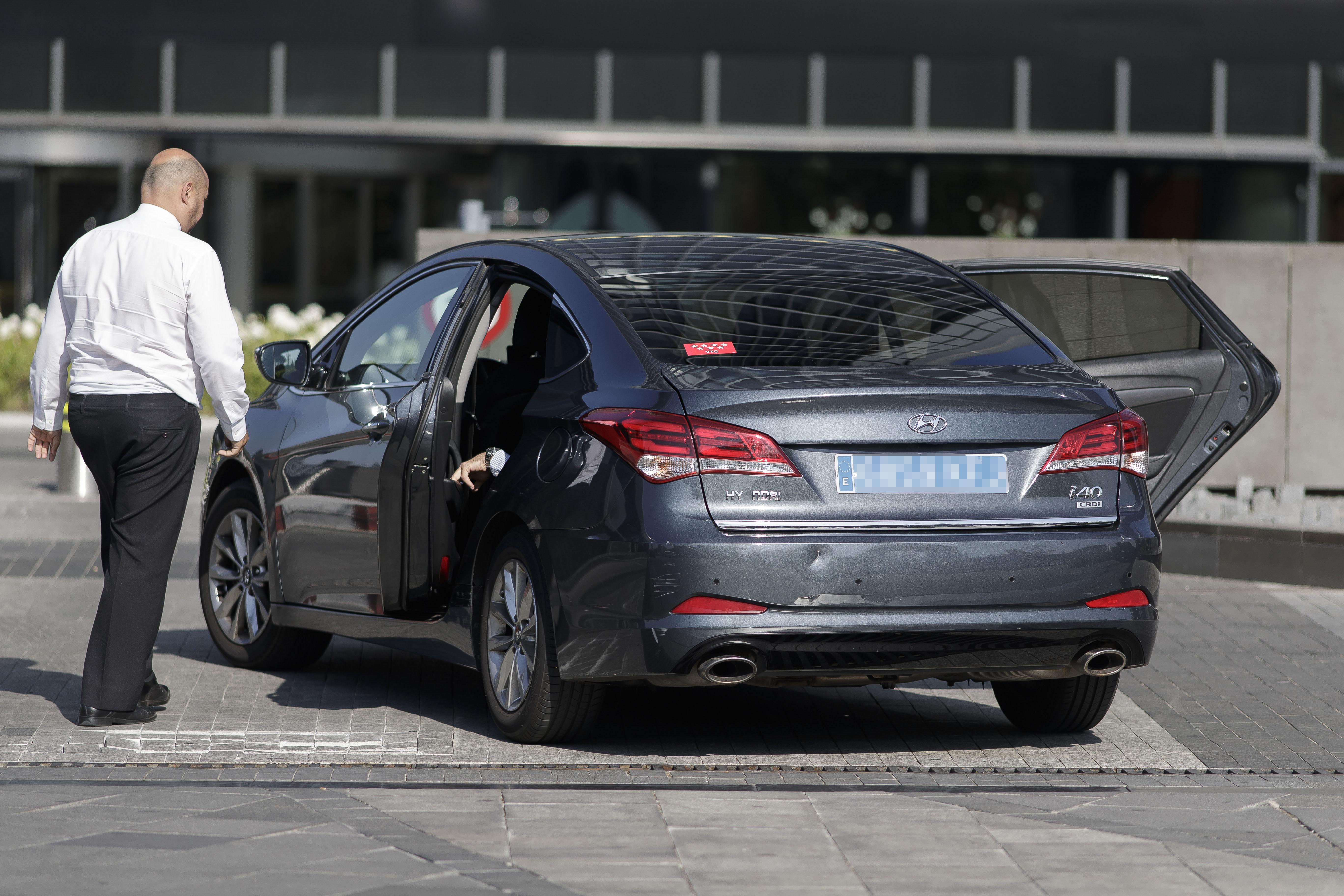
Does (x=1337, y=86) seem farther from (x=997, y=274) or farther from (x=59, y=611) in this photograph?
(x=59, y=611)

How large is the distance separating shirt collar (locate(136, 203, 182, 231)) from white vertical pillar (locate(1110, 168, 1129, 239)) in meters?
18.7

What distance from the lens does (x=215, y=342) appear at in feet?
21.4

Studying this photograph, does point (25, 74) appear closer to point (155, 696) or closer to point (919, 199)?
point (919, 199)

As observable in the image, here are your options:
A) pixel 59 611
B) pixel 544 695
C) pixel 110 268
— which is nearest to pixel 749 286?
pixel 544 695

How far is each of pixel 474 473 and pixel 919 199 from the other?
18098 millimetres

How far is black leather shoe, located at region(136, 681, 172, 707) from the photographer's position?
6754 millimetres

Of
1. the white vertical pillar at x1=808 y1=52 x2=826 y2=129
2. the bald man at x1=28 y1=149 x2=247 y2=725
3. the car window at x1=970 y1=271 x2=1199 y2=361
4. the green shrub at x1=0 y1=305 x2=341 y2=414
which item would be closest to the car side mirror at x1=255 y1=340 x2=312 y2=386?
the bald man at x1=28 y1=149 x2=247 y2=725

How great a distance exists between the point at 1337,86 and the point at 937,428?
19.5m

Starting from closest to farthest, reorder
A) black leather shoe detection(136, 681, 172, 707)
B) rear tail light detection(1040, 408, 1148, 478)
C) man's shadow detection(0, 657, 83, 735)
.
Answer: rear tail light detection(1040, 408, 1148, 478) < black leather shoe detection(136, 681, 172, 707) < man's shadow detection(0, 657, 83, 735)

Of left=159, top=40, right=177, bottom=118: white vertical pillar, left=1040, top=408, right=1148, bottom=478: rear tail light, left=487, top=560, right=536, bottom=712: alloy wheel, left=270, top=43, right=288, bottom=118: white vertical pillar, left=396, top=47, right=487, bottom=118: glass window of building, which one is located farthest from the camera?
left=159, top=40, right=177, bottom=118: white vertical pillar

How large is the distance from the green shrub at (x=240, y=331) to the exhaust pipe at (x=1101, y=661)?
1235 centimetres

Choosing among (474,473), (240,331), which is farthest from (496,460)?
(240,331)

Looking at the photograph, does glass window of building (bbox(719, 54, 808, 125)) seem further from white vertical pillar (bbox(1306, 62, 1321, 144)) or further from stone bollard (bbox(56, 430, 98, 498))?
stone bollard (bbox(56, 430, 98, 498))

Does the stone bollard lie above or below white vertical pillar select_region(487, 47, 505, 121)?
below
